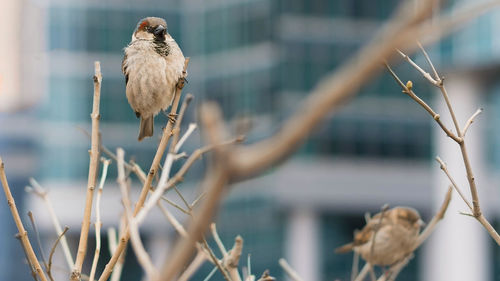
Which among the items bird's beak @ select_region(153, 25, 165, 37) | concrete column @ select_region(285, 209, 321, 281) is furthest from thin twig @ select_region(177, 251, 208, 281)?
concrete column @ select_region(285, 209, 321, 281)

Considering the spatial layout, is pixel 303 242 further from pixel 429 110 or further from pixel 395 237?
pixel 429 110

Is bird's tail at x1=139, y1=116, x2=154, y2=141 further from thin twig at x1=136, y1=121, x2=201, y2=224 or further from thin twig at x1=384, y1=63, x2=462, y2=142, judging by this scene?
thin twig at x1=136, y1=121, x2=201, y2=224

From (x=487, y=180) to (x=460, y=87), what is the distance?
23.9 feet

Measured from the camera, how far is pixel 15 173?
3600cm

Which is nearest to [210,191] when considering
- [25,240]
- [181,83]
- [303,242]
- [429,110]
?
[25,240]

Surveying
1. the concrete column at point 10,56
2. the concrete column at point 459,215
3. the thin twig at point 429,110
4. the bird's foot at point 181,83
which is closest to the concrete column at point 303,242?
the concrete column at point 459,215

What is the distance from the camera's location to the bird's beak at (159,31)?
2.92 m

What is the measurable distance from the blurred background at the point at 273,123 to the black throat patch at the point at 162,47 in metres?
24.3

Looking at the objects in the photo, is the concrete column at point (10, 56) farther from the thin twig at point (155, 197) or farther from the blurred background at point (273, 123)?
the blurred background at point (273, 123)

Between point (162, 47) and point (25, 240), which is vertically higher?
point (162, 47)

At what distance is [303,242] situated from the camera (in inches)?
1166

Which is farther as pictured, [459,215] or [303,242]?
[303,242]

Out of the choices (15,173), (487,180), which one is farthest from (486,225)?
(15,173)

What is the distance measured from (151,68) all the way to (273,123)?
86.6ft
